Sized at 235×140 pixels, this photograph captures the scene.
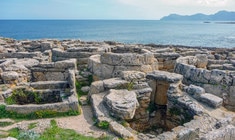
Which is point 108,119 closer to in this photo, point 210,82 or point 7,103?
point 7,103

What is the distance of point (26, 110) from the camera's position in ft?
32.4

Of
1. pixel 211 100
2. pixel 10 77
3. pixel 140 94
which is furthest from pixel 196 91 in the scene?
pixel 10 77

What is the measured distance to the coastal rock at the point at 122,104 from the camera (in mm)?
9477

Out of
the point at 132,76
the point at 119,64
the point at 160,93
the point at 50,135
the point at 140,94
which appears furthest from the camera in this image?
the point at 119,64

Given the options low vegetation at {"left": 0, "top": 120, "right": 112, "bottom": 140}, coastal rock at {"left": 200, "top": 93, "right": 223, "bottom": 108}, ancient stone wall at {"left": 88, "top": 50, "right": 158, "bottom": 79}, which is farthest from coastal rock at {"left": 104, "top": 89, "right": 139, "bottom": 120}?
coastal rock at {"left": 200, "top": 93, "right": 223, "bottom": 108}

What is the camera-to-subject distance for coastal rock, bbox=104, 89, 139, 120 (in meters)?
9.48

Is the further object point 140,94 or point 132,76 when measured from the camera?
point 132,76

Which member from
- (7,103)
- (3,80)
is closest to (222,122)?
(7,103)

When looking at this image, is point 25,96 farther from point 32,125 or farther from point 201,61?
point 201,61

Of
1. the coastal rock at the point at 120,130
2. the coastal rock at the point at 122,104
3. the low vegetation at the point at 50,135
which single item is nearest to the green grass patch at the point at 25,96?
the low vegetation at the point at 50,135

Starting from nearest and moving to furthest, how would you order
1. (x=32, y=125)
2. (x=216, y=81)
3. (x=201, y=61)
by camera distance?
(x=32, y=125) → (x=216, y=81) → (x=201, y=61)

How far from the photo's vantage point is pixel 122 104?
9742mm

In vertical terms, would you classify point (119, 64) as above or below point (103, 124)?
above

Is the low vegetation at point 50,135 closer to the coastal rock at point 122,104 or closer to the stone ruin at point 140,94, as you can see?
the stone ruin at point 140,94
